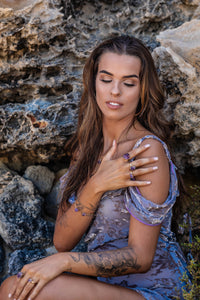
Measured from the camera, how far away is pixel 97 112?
288 centimetres

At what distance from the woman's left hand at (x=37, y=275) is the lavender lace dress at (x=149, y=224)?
1.63 ft

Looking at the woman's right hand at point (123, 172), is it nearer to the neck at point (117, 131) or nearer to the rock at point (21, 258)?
the neck at point (117, 131)

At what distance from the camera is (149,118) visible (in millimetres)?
2672

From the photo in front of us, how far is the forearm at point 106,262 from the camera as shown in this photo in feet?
6.81

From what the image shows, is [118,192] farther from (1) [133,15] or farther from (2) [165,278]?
(1) [133,15]

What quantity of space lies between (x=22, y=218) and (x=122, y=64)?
1.74m

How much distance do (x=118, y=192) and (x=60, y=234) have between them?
633 millimetres

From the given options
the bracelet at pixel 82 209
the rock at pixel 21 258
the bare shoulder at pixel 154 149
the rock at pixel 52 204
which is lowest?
the rock at pixel 21 258

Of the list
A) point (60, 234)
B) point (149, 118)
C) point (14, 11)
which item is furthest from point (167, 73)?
point (60, 234)

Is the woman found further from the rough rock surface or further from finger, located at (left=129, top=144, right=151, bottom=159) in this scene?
the rough rock surface

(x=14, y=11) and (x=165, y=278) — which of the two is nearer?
(x=165, y=278)

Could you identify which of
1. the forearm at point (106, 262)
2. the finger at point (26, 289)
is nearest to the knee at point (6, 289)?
the finger at point (26, 289)

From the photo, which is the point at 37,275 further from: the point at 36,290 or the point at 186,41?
the point at 186,41

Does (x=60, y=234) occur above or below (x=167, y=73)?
below
